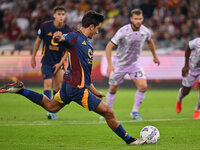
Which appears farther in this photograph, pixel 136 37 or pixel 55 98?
pixel 136 37

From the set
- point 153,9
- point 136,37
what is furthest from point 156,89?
point 136,37

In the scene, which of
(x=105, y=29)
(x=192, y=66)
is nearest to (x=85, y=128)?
(x=192, y=66)

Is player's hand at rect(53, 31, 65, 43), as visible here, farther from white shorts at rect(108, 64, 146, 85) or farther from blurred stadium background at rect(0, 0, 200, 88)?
blurred stadium background at rect(0, 0, 200, 88)

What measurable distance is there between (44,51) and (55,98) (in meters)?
3.43

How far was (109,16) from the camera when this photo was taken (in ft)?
69.9

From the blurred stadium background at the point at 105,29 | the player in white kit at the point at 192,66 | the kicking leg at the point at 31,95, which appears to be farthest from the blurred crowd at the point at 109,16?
the kicking leg at the point at 31,95

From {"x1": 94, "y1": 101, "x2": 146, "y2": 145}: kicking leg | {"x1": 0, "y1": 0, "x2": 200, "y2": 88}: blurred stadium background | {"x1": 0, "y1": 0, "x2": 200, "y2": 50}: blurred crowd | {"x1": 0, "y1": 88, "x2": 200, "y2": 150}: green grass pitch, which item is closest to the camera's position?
{"x1": 94, "y1": 101, "x2": 146, "y2": 145}: kicking leg

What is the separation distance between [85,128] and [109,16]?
13.5 metres

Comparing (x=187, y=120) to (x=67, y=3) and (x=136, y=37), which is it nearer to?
(x=136, y=37)

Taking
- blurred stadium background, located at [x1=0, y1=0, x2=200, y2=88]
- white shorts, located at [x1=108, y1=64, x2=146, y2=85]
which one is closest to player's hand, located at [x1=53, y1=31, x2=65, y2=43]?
white shorts, located at [x1=108, y1=64, x2=146, y2=85]

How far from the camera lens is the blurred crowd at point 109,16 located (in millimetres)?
19953

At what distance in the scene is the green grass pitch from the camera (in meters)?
6.54

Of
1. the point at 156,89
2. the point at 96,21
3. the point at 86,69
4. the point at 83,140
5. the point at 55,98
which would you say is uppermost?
the point at 96,21

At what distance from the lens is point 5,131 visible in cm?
793
